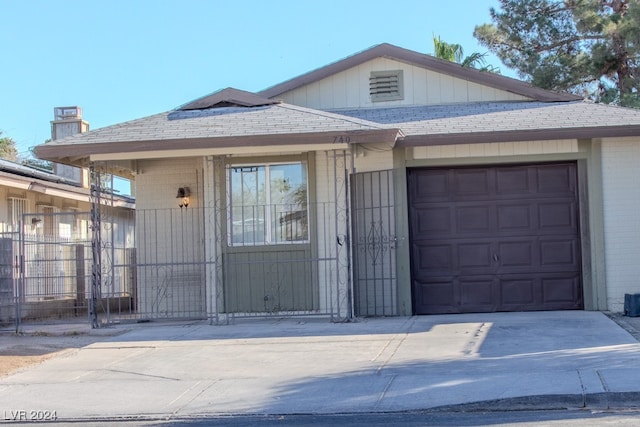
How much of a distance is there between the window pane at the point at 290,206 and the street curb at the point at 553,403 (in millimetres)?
6623

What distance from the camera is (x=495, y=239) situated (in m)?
14.0

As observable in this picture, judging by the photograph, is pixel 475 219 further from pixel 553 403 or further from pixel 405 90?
pixel 553 403

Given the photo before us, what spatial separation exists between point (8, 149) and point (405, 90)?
1245 inches

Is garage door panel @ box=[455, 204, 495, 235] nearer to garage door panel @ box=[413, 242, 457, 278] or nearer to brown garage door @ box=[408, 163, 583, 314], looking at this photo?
brown garage door @ box=[408, 163, 583, 314]

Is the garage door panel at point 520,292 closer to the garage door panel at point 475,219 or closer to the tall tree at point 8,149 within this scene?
the garage door panel at point 475,219

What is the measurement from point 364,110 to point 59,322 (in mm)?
6931

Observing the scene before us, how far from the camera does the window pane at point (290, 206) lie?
45.8ft

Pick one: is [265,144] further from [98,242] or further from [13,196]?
[13,196]

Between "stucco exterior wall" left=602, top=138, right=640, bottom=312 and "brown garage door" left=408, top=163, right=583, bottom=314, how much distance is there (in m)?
0.51

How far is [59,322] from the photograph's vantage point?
50.4ft

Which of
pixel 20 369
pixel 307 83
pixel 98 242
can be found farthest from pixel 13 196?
pixel 20 369

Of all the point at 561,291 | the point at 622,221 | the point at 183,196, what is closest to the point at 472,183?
the point at 561,291

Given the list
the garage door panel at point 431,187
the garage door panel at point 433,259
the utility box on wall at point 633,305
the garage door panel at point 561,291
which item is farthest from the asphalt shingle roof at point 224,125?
the utility box on wall at point 633,305

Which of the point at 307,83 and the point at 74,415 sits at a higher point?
the point at 307,83
